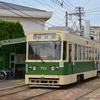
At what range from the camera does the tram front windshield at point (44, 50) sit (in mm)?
11875

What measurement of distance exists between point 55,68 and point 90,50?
17.4 ft

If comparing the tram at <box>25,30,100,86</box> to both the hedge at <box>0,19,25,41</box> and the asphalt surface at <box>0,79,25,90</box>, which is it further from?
the hedge at <box>0,19,25,41</box>

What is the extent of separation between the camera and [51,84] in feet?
39.2

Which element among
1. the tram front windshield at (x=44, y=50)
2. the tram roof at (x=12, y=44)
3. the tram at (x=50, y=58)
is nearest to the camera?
the tram at (x=50, y=58)

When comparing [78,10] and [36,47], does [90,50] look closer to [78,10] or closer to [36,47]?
[36,47]

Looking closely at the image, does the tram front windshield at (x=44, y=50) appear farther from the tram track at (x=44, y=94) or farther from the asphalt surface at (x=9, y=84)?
the asphalt surface at (x=9, y=84)

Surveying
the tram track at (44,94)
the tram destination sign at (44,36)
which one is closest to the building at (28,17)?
the tram destination sign at (44,36)

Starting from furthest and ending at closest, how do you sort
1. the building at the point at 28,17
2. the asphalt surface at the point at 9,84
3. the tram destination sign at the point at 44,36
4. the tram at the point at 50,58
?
1. the building at the point at 28,17
2. the asphalt surface at the point at 9,84
3. the tram destination sign at the point at 44,36
4. the tram at the point at 50,58

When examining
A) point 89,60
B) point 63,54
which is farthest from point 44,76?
point 89,60

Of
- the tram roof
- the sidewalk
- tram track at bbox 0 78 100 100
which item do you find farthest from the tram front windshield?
the tram roof

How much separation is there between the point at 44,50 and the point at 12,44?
4.66m

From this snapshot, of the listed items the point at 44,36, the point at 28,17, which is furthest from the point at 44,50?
the point at 28,17

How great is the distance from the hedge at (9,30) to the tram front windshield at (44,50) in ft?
40.9

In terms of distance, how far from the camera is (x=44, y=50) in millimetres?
12047
